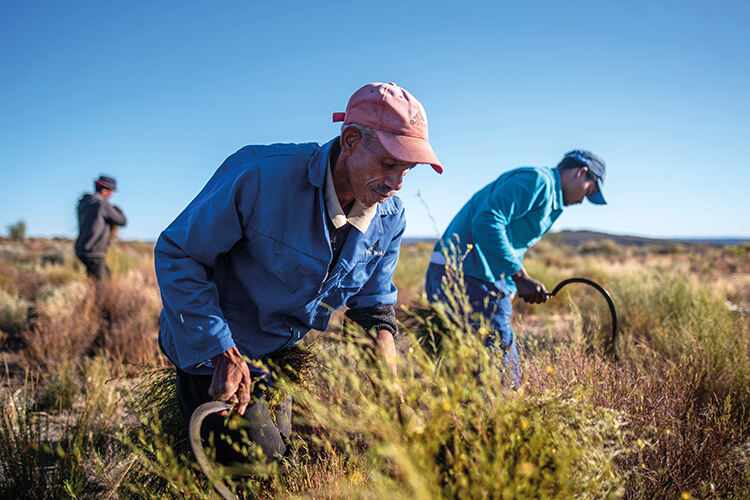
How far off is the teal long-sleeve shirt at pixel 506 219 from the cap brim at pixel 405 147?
55.3 inches

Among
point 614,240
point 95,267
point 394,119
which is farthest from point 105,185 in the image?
point 614,240

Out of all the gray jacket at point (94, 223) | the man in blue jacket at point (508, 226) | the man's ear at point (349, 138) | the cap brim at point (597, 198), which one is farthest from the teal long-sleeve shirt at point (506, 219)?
the gray jacket at point (94, 223)

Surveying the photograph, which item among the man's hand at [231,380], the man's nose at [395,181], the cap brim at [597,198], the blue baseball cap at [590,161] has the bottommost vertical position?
the man's hand at [231,380]

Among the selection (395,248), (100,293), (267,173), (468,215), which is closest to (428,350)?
(468,215)

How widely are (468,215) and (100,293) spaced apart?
17.9 feet

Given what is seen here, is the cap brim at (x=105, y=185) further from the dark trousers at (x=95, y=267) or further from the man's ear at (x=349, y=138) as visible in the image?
the man's ear at (x=349, y=138)

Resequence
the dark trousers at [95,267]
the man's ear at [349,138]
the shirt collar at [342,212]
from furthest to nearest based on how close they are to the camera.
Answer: the dark trousers at [95,267]
the shirt collar at [342,212]
the man's ear at [349,138]

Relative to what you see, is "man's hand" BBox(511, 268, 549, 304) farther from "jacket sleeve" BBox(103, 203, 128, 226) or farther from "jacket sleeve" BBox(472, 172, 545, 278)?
"jacket sleeve" BBox(103, 203, 128, 226)

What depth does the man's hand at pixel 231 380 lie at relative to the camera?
183cm

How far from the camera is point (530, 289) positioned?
3.67 metres

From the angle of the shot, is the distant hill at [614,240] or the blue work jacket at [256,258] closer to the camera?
the blue work jacket at [256,258]

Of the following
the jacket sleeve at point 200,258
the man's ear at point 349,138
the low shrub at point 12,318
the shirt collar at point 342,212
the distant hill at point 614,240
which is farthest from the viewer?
the distant hill at point 614,240

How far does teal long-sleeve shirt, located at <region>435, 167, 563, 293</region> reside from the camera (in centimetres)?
340

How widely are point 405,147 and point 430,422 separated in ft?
3.49
